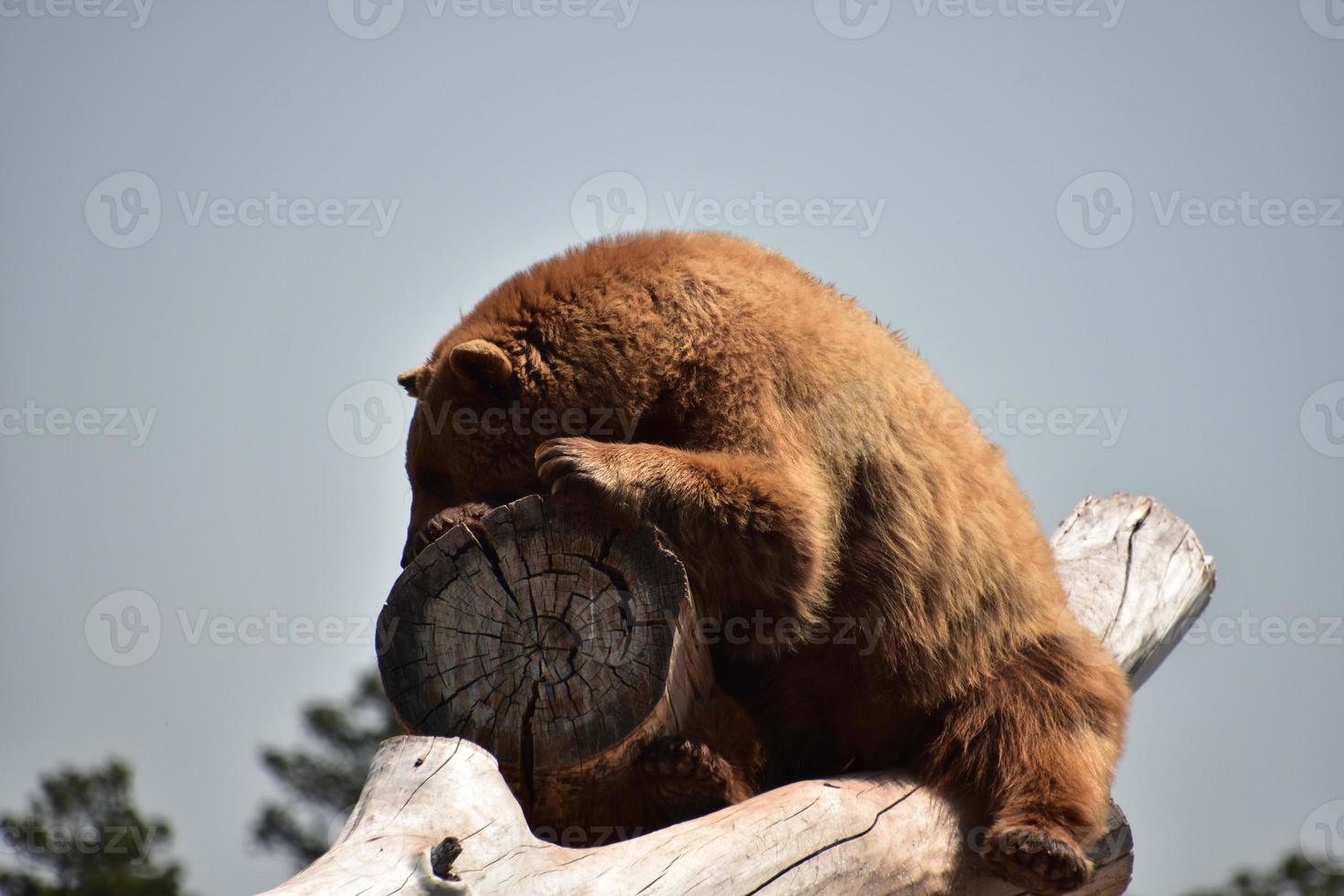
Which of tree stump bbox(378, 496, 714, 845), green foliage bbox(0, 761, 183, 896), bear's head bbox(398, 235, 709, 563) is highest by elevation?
bear's head bbox(398, 235, 709, 563)

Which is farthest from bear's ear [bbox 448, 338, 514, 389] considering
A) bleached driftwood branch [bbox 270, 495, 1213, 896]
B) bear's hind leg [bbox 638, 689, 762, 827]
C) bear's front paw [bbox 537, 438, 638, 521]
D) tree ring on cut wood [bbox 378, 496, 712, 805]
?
bleached driftwood branch [bbox 270, 495, 1213, 896]

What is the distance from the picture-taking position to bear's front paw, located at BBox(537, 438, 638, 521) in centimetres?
391

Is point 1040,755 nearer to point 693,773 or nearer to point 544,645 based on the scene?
point 693,773

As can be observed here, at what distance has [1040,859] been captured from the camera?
4.28 meters

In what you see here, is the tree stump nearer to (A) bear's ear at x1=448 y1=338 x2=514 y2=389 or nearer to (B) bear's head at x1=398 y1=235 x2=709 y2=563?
(B) bear's head at x1=398 y1=235 x2=709 y2=563

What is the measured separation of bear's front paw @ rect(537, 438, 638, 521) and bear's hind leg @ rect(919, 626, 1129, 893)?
5.77 feet

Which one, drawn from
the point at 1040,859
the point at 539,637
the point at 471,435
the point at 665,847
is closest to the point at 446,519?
the point at 471,435

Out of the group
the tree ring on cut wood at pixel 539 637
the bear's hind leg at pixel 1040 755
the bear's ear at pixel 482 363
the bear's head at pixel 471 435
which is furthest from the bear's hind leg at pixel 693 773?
the bear's ear at pixel 482 363

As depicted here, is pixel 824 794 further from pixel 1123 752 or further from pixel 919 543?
pixel 1123 752

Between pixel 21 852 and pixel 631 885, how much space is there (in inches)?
586

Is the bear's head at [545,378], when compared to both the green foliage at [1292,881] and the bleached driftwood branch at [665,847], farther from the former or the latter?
the green foliage at [1292,881]

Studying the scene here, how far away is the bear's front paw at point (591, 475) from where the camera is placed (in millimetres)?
3906

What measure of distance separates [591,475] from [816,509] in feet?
2.91

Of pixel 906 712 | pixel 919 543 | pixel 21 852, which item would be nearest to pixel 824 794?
pixel 906 712
